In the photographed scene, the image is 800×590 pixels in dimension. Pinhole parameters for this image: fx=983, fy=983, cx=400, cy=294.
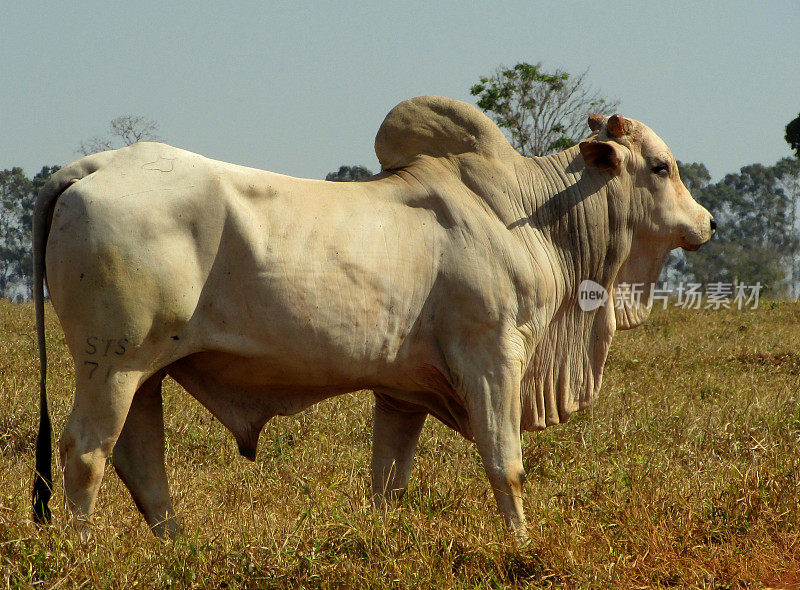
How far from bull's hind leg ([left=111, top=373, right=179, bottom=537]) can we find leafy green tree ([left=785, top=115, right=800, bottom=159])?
1668 centimetres

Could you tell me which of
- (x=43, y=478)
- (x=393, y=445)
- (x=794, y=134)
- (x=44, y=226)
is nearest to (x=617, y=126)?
(x=393, y=445)

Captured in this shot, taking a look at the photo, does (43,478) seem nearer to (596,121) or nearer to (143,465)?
(143,465)

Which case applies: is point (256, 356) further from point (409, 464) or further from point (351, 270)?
point (409, 464)

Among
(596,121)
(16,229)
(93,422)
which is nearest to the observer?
(93,422)

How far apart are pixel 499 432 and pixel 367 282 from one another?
77cm

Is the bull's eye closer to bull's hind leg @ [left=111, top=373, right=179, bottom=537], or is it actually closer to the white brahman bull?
the white brahman bull

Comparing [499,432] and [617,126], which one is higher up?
[617,126]

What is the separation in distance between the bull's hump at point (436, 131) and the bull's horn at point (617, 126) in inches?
20.7

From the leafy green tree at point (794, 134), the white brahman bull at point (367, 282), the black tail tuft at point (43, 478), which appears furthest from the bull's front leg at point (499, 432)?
the leafy green tree at point (794, 134)

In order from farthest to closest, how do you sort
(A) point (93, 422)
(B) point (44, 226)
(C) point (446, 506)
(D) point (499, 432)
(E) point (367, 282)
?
(C) point (446, 506) < (D) point (499, 432) < (E) point (367, 282) < (B) point (44, 226) < (A) point (93, 422)

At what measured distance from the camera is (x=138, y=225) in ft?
10.6

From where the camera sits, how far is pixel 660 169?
432 cm

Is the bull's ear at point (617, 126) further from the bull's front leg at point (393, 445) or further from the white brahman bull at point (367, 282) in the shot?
the bull's front leg at point (393, 445)

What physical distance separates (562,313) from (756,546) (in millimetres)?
1191
